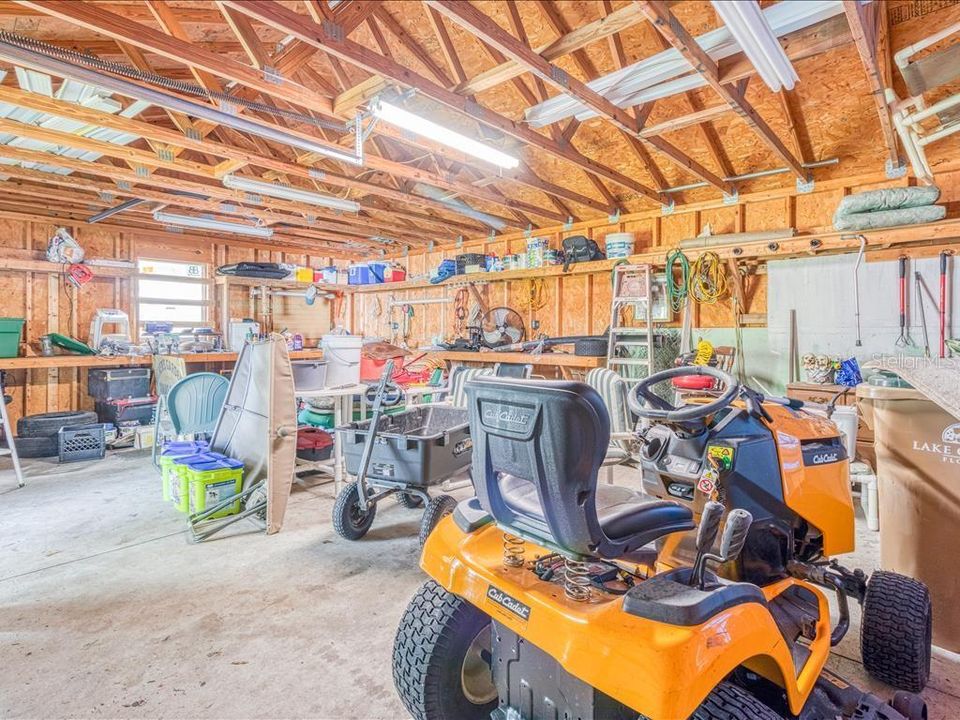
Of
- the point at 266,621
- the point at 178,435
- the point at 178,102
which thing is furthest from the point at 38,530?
the point at 178,102

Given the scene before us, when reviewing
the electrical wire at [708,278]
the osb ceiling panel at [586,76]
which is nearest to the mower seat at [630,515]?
the osb ceiling panel at [586,76]

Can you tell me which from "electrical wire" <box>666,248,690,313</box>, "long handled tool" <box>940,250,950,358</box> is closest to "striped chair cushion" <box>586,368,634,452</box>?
"electrical wire" <box>666,248,690,313</box>

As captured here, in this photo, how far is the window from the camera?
7.21 metres

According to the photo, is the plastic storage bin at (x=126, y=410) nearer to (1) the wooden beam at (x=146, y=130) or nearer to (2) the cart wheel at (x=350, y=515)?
(1) the wooden beam at (x=146, y=130)

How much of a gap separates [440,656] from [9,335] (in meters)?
6.36

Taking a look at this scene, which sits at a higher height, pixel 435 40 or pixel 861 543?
pixel 435 40

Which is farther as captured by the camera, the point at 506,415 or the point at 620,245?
the point at 620,245

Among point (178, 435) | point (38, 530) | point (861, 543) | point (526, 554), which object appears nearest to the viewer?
point (526, 554)

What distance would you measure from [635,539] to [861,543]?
2.67m

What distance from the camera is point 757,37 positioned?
2143 millimetres

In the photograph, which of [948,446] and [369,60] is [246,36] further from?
[948,446]

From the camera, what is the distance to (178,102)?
3.15m

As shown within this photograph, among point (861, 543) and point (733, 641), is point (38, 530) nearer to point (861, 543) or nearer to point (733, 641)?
point (733, 641)

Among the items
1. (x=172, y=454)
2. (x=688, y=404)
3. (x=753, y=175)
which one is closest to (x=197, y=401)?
(x=172, y=454)
